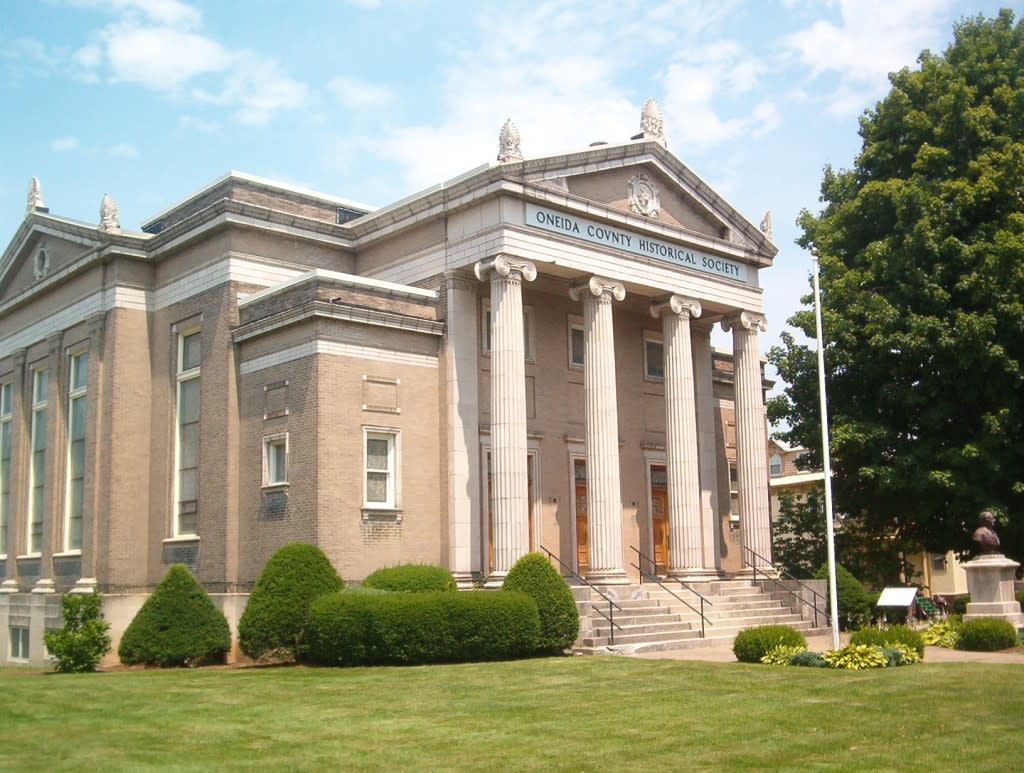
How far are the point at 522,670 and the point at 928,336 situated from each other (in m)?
16.7

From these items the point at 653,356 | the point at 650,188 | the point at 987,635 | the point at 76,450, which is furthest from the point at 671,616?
the point at 76,450

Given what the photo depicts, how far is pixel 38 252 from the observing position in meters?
36.0

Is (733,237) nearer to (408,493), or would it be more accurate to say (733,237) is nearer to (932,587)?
(408,493)

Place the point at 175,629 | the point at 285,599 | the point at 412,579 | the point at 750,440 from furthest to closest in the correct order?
the point at 750,440 < the point at 412,579 < the point at 175,629 < the point at 285,599

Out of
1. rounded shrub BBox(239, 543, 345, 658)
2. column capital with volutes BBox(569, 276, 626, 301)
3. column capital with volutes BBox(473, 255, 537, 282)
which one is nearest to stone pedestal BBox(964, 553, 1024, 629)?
column capital with volutes BBox(569, 276, 626, 301)

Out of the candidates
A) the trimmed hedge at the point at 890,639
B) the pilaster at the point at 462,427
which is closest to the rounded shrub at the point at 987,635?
the trimmed hedge at the point at 890,639

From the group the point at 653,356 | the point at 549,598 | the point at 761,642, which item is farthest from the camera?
the point at 653,356

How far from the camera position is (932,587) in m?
56.5

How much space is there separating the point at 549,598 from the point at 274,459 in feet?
26.2

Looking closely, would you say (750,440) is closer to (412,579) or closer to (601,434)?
(601,434)

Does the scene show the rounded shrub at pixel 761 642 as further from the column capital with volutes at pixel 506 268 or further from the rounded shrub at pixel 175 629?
the rounded shrub at pixel 175 629

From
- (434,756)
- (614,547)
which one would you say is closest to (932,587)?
(614,547)

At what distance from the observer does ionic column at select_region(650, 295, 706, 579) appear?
29.6 m

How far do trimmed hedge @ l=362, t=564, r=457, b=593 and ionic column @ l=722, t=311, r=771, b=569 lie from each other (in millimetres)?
10602
